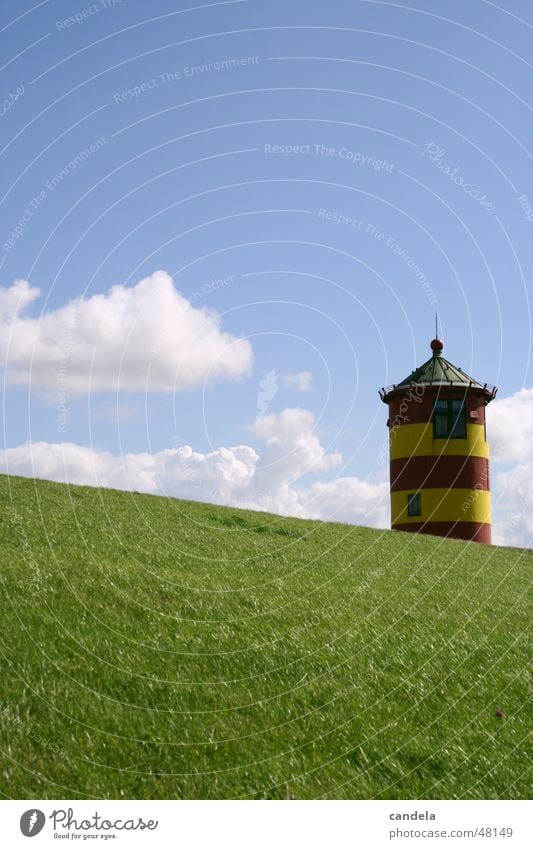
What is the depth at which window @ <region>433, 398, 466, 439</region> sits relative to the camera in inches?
2029

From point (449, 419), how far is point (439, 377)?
3350 mm

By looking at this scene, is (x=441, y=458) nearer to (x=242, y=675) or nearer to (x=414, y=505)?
(x=414, y=505)

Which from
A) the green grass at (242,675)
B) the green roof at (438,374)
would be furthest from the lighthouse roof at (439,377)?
the green grass at (242,675)

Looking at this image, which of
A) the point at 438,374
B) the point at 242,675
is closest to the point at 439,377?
the point at 438,374

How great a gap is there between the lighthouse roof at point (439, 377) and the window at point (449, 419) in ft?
4.26

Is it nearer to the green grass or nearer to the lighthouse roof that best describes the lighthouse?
the lighthouse roof

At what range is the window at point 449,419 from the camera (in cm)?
5153

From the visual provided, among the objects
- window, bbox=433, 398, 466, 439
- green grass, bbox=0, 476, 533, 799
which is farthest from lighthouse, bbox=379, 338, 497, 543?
green grass, bbox=0, 476, 533, 799

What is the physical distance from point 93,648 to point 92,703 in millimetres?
1984

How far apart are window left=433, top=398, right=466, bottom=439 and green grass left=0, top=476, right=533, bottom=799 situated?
87.3ft
